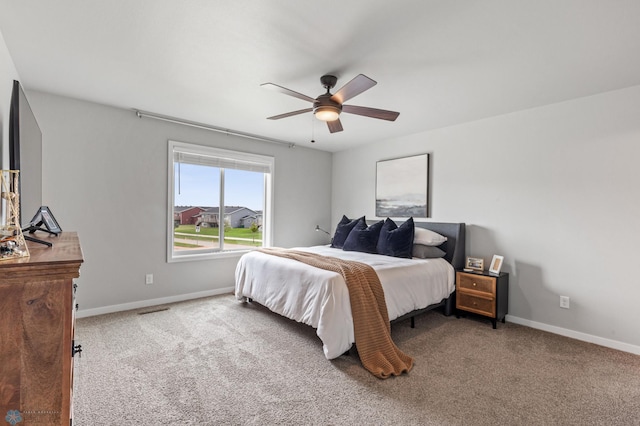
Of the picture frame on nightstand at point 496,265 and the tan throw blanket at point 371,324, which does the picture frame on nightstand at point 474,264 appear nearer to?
the picture frame on nightstand at point 496,265

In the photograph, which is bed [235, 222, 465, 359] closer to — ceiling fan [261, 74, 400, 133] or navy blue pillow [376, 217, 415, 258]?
navy blue pillow [376, 217, 415, 258]

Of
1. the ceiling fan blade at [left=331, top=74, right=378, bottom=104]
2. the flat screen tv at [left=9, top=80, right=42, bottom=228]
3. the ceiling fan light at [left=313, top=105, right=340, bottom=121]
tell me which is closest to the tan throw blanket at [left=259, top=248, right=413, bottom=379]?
the ceiling fan light at [left=313, top=105, right=340, bottom=121]

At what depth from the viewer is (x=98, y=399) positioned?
2.01 metres

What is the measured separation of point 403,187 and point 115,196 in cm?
378

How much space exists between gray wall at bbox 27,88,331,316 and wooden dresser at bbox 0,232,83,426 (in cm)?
297

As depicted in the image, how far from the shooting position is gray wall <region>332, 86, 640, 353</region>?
9.43 feet

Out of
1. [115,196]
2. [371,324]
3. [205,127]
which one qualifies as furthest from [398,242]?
[115,196]

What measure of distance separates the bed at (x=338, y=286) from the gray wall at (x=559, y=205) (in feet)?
1.71

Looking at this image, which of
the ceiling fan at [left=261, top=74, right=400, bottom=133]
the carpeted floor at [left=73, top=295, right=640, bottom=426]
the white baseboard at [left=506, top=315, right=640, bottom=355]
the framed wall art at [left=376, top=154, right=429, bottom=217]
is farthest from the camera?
the framed wall art at [left=376, top=154, right=429, bottom=217]

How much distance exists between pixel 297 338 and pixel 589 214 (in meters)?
3.11

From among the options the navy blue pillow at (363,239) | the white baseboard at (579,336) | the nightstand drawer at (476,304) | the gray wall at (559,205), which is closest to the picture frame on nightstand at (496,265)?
the gray wall at (559,205)

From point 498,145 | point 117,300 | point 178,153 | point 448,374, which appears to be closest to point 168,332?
point 117,300

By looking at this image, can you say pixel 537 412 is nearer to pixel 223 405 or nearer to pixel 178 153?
pixel 223 405

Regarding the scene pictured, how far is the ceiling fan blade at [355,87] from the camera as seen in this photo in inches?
83.7
